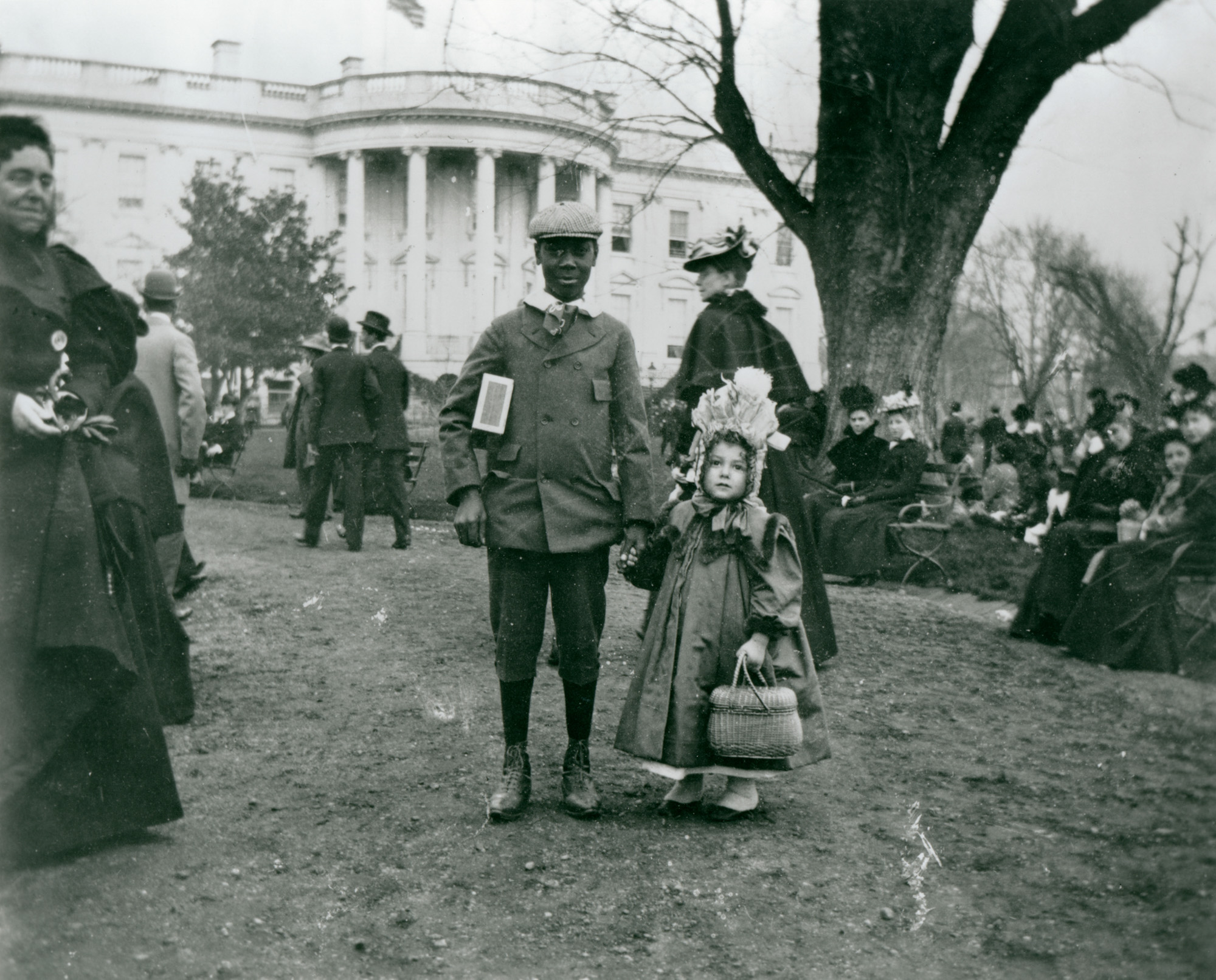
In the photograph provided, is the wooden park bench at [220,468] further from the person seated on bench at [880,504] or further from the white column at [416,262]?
the white column at [416,262]

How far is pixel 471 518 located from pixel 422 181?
31.0m

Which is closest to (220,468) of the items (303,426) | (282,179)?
(303,426)

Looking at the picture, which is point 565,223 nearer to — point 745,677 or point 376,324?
point 745,677

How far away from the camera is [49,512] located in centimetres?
350

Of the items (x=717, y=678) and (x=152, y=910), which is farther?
(x=717, y=678)

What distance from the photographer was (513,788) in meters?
4.12

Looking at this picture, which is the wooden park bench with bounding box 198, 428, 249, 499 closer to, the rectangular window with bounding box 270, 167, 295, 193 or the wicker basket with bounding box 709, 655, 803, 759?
the rectangular window with bounding box 270, 167, 295, 193

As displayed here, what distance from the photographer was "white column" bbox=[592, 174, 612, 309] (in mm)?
28203

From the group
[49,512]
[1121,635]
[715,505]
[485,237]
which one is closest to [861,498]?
[1121,635]

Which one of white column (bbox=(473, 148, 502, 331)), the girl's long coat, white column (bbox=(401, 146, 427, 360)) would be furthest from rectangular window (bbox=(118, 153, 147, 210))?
white column (bbox=(473, 148, 502, 331))

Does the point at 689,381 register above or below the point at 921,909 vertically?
above

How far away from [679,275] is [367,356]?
18463mm

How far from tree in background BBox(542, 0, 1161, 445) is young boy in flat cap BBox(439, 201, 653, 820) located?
591cm

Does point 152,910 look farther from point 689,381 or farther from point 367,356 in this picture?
point 367,356
